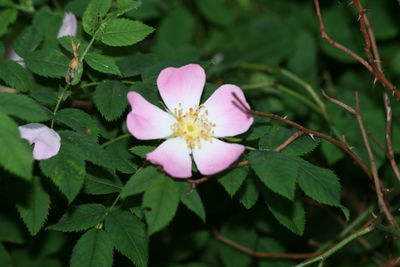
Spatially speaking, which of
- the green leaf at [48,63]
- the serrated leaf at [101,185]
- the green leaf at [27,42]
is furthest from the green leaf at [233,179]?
the green leaf at [27,42]

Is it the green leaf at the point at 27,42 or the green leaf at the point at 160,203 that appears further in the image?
the green leaf at the point at 27,42

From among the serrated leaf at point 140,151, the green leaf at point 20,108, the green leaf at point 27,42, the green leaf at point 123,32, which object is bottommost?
the serrated leaf at point 140,151

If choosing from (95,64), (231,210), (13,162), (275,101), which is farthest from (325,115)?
(13,162)

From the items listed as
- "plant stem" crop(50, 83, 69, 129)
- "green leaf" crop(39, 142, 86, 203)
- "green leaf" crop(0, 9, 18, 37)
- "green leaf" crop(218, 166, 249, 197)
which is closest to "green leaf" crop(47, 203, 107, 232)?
"green leaf" crop(39, 142, 86, 203)

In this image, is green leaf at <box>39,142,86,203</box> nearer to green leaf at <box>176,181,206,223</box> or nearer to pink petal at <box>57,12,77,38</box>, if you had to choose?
green leaf at <box>176,181,206,223</box>

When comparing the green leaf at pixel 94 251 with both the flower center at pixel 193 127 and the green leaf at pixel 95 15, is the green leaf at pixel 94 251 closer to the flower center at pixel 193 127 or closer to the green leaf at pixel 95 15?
the flower center at pixel 193 127

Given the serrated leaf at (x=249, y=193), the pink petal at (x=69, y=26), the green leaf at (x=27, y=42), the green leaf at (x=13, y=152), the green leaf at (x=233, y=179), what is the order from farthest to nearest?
the pink petal at (x=69, y=26) → the green leaf at (x=27, y=42) → the serrated leaf at (x=249, y=193) → the green leaf at (x=233, y=179) → the green leaf at (x=13, y=152)

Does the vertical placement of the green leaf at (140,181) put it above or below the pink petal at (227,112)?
below

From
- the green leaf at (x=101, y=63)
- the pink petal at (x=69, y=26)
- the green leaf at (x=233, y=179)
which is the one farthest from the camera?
the pink petal at (x=69, y=26)
